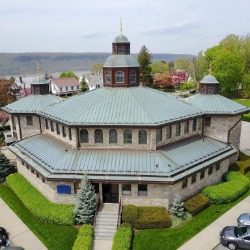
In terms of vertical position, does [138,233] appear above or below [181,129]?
below

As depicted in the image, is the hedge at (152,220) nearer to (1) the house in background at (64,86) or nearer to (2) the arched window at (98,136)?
(2) the arched window at (98,136)

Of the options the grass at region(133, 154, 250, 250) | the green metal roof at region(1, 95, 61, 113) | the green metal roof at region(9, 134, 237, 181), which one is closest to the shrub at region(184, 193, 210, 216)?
the grass at region(133, 154, 250, 250)

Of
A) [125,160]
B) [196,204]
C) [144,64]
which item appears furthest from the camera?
[144,64]

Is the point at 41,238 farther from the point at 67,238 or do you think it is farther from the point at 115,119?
the point at 115,119

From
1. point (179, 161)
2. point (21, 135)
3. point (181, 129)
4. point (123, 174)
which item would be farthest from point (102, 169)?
point (21, 135)

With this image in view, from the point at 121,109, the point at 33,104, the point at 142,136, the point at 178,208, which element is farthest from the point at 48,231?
the point at 33,104

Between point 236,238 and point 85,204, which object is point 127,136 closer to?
point 85,204
